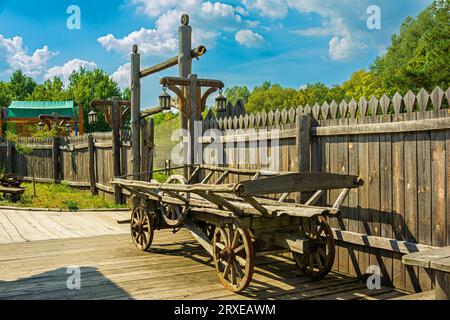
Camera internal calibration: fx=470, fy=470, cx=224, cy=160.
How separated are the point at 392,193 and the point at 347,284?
1.15 metres

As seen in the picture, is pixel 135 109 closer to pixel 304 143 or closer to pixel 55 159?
pixel 304 143

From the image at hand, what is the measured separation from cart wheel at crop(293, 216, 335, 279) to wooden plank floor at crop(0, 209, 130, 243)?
456cm

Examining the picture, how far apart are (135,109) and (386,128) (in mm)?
7668

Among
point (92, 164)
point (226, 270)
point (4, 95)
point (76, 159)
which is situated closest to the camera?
point (226, 270)

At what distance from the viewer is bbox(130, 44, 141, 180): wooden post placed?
37.7ft

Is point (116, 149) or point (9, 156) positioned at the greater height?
point (116, 149)

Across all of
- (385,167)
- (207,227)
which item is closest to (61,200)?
(207,227)

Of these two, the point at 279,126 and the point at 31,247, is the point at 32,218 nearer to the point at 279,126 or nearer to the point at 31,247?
the point at 31,247

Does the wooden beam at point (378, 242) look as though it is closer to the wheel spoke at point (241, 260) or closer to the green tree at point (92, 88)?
the wheel spoke at point (241, 260)

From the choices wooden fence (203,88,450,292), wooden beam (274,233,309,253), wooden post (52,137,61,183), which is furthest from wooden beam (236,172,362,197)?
wooden post (52,137,61,183)

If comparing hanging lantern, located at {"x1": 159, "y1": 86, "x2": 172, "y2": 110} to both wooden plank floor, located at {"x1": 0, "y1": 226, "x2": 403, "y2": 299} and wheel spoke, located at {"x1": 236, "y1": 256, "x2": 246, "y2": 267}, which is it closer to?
wooden plank floor, located at {"x1": 0, "y1": 226, "x2": 403, "y2": 299}

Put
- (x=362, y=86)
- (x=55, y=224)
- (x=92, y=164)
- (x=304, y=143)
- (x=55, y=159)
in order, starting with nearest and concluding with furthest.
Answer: (x=304, y=143) → (x=55, y=224) → (x=92, y=164) → (x=55, y=159) → (x=362, y=86)

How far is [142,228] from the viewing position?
7219mm

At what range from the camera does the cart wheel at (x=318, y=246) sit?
5.26m
